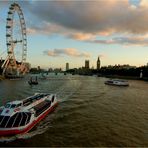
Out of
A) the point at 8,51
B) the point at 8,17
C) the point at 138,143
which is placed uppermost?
the point at 8,17

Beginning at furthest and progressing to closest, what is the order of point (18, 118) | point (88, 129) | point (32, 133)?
point (88, 129) → point (18, 118) → point (32, 133)

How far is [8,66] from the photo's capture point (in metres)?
158

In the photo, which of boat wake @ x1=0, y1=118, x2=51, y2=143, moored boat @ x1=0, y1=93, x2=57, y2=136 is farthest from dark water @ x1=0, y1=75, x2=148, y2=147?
moored boat @ x1=0, y1=93, x2=57, y2=136

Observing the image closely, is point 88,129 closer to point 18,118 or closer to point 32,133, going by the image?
point 32,133

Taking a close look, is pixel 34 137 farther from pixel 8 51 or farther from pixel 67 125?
pixel 8 51

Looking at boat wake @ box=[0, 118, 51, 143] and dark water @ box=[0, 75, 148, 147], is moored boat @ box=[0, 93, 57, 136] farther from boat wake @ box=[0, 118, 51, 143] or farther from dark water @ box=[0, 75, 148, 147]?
dark water @ box=[0, 75, 148, 147]

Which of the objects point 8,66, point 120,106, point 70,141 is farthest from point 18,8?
point 70,141

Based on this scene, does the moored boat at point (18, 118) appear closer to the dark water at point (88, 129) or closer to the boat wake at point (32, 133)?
the boat wake at point (32, 133)

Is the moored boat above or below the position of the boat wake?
above

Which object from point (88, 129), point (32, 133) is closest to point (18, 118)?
point (32, 133)

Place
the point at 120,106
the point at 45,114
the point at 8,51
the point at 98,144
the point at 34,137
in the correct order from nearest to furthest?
the point at 98,144 < the point at 34,137 < the point at 45,114 < the point at 120,106 < the point at 8,51

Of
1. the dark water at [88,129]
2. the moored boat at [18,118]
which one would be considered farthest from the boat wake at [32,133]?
the moored boat at [18,118]

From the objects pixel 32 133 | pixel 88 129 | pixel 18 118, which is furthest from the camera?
pixel 88 129

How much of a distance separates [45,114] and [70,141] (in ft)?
37.3
